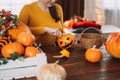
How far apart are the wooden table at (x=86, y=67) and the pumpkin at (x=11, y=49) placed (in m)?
0.25

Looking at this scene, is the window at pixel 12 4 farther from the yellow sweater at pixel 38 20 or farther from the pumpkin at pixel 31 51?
the pumpkin at pixel 31 51

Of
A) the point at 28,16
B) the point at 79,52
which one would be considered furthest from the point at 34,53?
the point at 28,16

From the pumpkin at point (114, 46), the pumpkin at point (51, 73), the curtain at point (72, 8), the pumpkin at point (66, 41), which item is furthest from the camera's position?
the curtain at point (72, 8)

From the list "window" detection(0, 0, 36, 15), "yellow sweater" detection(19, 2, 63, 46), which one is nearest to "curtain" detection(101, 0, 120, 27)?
"window" detection(0, 0, 36, 15)

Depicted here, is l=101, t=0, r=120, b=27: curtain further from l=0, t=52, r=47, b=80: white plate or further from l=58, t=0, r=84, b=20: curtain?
l=0, t=52, r=47, b=80: white plate

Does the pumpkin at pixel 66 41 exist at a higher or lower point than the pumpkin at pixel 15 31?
lower

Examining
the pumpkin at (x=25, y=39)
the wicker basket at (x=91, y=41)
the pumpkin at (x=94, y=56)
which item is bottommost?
the pumpkin at (x=94, y=56)

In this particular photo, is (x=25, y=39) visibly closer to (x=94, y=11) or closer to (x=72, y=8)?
(x=72, y=8)

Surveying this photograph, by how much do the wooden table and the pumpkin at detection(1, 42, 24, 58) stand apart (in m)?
0.25

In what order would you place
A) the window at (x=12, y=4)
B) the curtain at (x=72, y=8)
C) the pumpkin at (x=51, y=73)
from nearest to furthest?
the pumpkin at (x=51, y=73)
the window at (x=12, y=4)
the curtain at (x=72, y=8)

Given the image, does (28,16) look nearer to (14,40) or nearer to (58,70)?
(14,40)

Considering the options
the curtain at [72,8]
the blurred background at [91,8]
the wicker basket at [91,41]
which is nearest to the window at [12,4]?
the blurred background at [91,8]

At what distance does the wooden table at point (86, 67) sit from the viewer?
1.12 meters

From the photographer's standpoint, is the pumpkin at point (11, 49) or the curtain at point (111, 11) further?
the curtain at point (111, 11)
